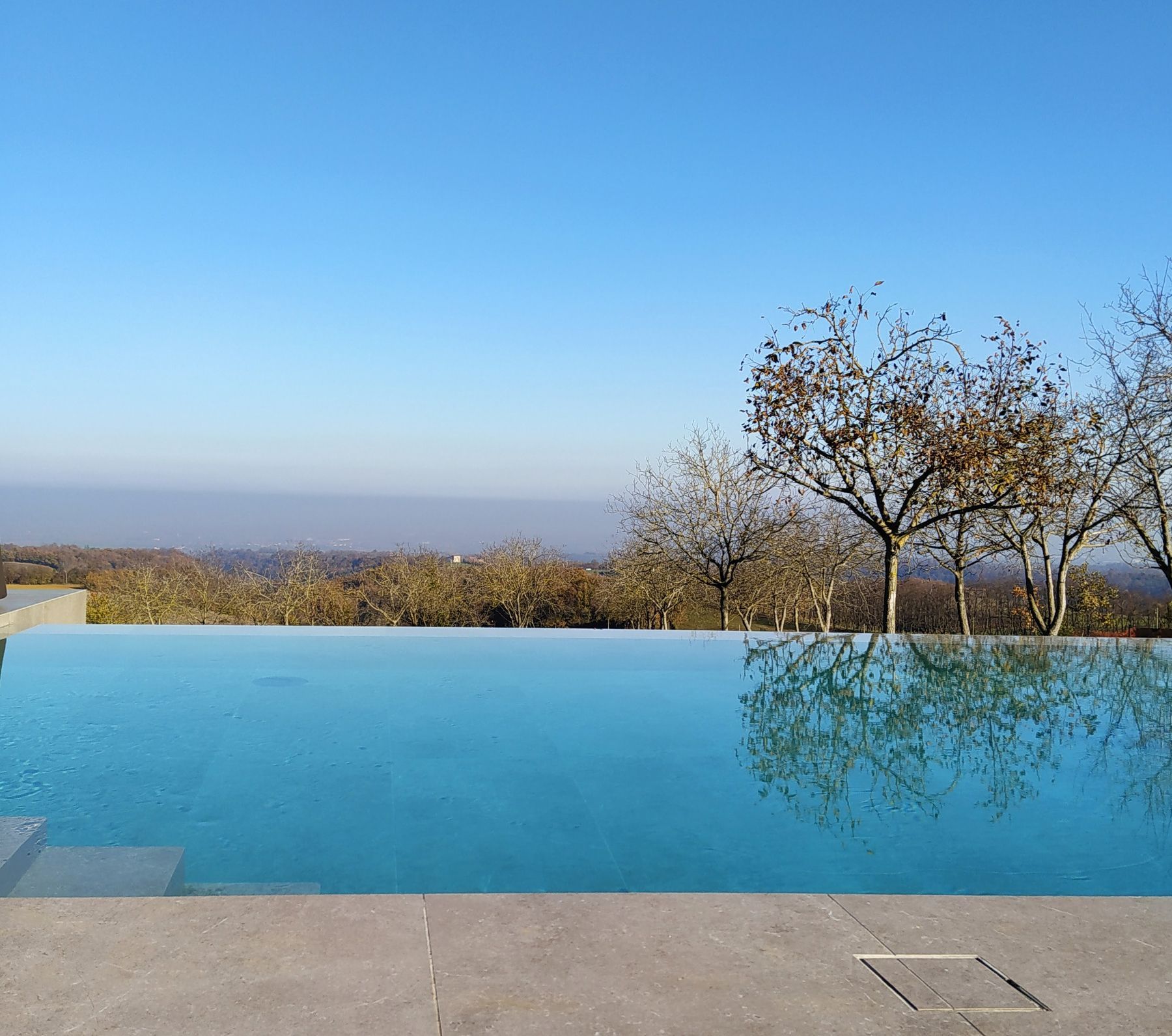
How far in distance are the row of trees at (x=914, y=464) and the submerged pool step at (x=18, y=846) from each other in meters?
8.12

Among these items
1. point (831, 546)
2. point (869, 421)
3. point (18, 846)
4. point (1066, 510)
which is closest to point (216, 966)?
point (18, 846)

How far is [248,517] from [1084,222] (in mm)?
25693

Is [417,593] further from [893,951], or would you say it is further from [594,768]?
[893,951]

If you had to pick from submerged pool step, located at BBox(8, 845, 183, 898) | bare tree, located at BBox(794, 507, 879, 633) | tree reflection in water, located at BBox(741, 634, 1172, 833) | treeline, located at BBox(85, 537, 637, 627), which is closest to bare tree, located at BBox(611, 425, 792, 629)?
bare tree, located at BBox(794, 507, 879, 633)

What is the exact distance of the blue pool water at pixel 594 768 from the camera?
109 inches

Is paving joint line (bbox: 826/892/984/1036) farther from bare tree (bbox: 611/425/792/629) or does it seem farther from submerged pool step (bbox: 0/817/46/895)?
bare tree (bbox: 611/425/792/629)

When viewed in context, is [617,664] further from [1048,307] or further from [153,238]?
[153,238]

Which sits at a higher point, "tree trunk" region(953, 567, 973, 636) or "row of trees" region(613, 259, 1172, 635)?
"row of trees" region(613, 259, 1172, 635)

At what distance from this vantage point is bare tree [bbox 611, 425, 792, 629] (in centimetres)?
1328

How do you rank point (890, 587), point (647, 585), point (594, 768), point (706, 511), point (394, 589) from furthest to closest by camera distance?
point (394, 589), point (647, 585), point (706, 511), point (890, 587), point (594, 768)

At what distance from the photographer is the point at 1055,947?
1.87 meters

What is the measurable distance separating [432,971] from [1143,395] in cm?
1198

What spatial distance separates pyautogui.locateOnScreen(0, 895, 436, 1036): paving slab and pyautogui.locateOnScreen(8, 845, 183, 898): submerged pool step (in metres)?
0.33

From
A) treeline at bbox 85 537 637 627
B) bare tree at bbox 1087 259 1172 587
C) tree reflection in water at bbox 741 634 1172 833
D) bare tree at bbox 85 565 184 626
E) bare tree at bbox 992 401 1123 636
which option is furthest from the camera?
treeline at bbox 85 537 637 627
